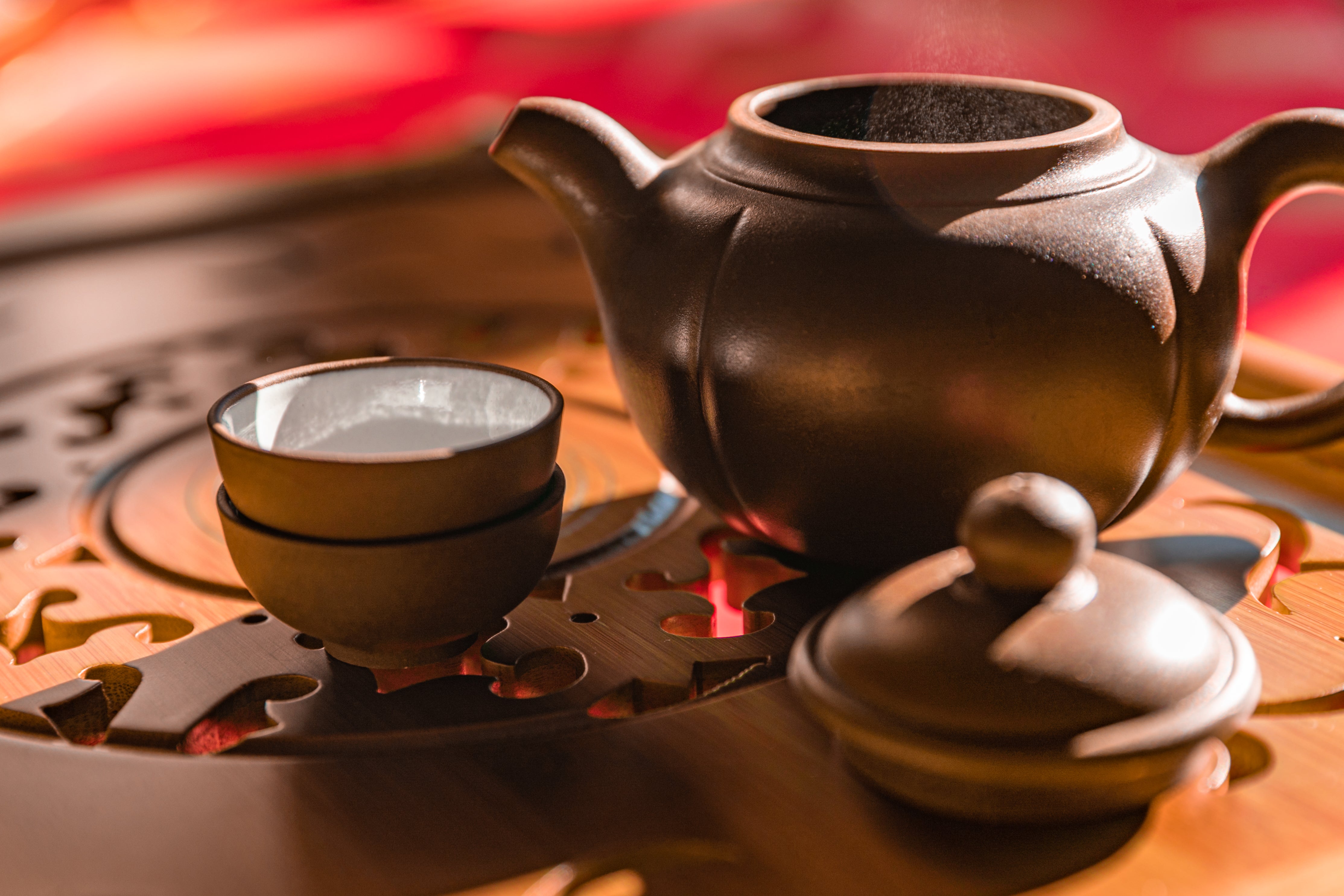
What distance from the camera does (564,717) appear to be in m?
0.50

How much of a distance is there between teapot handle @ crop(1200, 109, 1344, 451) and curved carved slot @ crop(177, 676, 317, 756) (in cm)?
43

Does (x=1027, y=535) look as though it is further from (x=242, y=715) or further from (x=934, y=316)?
(x=242, y=715)

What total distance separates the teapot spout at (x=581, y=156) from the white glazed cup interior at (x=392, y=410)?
0.10m

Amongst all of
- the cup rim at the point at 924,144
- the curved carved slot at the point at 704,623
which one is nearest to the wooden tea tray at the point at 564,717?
the curved carved slot at the point at 704,623

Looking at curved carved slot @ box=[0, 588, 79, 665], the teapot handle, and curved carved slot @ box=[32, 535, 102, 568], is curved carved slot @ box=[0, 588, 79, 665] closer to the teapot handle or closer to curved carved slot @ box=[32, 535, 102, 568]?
curved carved slot @ box=[32, 535, 102, 568]

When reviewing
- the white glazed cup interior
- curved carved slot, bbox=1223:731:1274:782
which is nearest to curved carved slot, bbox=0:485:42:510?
the white glazed cup interior

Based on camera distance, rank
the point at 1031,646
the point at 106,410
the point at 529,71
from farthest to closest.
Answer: the point at 529,71 < the point at 106,410 < the point at 1031,646

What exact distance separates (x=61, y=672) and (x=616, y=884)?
0.89 feet

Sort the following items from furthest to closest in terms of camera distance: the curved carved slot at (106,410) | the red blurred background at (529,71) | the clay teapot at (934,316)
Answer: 1. the red blurred background at (529,71)
2. the curved carved slot at (106,410)
3. the clay teapot at (934,316)

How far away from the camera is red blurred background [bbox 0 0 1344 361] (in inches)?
47.1

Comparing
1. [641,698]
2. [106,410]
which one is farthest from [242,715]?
[106,410]

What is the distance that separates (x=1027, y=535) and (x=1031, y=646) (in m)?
0.04

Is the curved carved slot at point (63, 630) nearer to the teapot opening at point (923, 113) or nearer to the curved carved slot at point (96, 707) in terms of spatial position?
the curved carved slot at point (96, 707)

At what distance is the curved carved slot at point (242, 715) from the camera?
503 millimetres
